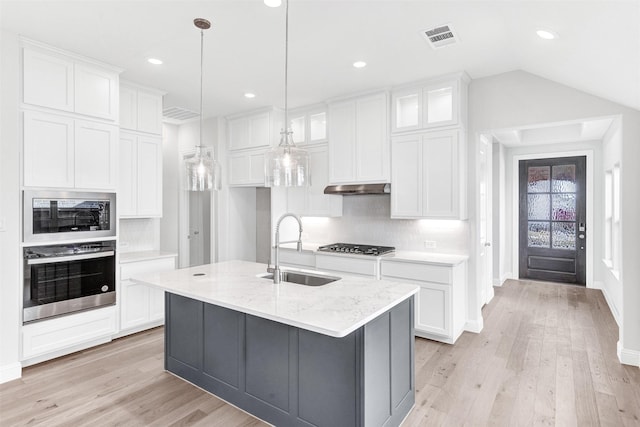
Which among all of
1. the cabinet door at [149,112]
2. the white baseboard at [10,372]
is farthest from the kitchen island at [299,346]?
the cabinet door at [149,112]

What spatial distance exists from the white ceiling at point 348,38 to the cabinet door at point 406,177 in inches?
28.9

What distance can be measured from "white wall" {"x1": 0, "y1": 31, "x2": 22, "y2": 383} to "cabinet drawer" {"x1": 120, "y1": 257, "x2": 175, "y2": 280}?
0.96 meters

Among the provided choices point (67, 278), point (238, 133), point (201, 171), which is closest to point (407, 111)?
point (201, 171)

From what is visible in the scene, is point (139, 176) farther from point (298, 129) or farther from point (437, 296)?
point (437, 296)

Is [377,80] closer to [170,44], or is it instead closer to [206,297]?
[170,44]

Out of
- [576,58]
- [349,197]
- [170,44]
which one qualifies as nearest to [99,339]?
[170,44]

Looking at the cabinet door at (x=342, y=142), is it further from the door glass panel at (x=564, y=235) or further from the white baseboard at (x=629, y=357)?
the door glass panel at (x=564, y=235)

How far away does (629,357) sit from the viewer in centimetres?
322

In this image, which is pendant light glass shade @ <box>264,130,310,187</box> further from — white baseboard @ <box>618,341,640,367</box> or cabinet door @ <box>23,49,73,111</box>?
white baseboard @ <box>618,341,640,367</box>

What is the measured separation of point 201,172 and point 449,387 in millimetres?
2678

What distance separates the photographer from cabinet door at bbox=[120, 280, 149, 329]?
3893 millimetres

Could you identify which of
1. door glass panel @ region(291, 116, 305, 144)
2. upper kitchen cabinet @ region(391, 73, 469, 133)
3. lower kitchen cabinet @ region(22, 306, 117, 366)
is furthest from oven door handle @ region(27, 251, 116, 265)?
upper kitchen cabinet @ region(391, 73, 469, 133)

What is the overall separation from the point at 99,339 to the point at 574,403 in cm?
436

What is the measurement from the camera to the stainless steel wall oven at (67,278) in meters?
3.15
